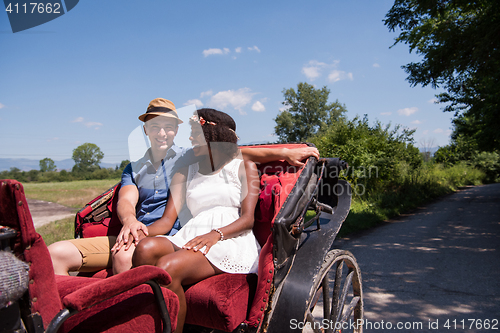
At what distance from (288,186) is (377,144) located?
923cm

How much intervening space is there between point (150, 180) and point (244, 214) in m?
0.90

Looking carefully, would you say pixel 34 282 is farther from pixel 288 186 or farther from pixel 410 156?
pixel 410 156

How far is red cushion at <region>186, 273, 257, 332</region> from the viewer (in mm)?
1587

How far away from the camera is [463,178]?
1939 cm

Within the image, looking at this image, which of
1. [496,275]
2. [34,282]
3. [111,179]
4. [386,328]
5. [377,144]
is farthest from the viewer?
[111,179]

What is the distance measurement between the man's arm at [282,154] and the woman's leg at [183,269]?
0.95 metres

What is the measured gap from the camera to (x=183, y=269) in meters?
1.71

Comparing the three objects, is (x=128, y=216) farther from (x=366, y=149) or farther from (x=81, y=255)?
(x=366, y=149)

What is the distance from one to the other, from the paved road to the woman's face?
220 centimetres

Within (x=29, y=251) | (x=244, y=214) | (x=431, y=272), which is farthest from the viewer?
(x=431, y=272)

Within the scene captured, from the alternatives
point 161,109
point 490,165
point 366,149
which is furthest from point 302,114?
point 161,109


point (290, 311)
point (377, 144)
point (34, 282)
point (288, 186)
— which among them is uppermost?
point (377, 144)

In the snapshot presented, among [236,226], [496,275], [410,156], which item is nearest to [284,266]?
[236,226]

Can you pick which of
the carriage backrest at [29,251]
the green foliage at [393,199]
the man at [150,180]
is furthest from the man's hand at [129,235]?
the green foliage at [393,199]
